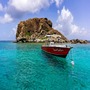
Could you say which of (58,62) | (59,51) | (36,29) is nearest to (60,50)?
(59,51)

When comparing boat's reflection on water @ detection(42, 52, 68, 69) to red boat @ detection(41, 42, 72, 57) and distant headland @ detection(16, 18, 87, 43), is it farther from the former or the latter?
distant headland @ detection(16, 18, 87, 43)

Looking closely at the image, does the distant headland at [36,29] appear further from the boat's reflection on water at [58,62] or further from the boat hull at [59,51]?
the boat's reflection on water at [58,62]

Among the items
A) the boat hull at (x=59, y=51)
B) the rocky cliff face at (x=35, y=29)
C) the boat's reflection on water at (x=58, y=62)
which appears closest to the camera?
the boat's reflection on water at (x=58, y=62)

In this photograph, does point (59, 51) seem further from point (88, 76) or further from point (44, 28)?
point (44, 28)

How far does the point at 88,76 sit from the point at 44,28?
135375 mm

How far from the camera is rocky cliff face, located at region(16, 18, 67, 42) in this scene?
149 meters

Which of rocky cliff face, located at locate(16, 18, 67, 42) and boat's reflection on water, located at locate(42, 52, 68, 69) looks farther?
rocky cliff face, located at locate(16, 18, 67, 42)

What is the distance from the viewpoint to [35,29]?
159m

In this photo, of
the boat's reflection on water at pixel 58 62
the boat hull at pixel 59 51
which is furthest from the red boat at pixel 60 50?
the boat's reflection on water at pixel 58 62

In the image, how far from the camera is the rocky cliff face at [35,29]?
149250 mm

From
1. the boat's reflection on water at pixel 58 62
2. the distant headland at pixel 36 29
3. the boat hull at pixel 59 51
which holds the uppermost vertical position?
the distant headland at pixel 36 29

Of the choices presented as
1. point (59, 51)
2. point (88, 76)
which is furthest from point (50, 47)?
point (88, 76)

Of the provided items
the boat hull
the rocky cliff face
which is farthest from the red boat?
the rocky cliff face

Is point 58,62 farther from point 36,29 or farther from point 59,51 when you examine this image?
point 36,29
